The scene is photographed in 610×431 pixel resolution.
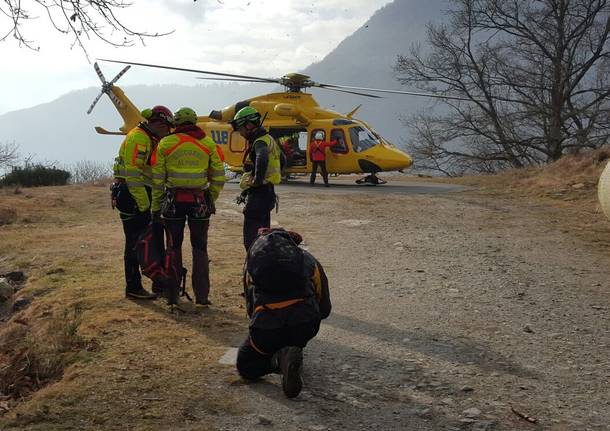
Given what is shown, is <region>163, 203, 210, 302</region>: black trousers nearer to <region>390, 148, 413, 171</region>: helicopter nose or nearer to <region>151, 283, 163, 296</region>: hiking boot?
<region>151, 283, 163, 296</region>: hiking boot

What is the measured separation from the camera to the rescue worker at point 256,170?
5.99m

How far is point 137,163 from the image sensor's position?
19.4 feet

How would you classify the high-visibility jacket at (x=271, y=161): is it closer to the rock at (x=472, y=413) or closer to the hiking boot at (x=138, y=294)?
the hiking boot at (x=138, y=294)

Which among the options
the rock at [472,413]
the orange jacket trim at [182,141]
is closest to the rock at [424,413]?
the rock at [472,413]

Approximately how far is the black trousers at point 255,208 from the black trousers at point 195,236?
48 centimetres

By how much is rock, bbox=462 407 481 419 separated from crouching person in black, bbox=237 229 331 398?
3.46ft

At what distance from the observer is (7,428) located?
3.52 m

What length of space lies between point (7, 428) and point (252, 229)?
3153 mm

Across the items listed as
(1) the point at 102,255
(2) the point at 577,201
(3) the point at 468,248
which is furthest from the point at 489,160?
(1) the point at 102,255

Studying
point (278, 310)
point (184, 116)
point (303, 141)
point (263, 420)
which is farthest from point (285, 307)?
point (303, 141)

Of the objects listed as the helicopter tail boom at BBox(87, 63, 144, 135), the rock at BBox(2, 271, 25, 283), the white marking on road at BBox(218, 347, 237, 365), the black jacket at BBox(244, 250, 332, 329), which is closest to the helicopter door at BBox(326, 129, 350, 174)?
the helicopter tail boom at BBox(87, 63, 144, 135)

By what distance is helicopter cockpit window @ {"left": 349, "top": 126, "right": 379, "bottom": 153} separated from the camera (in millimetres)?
18656

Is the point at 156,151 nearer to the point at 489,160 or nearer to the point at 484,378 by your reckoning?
the point at 484,378

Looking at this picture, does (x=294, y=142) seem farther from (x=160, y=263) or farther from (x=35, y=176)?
(x=160, y=263)
